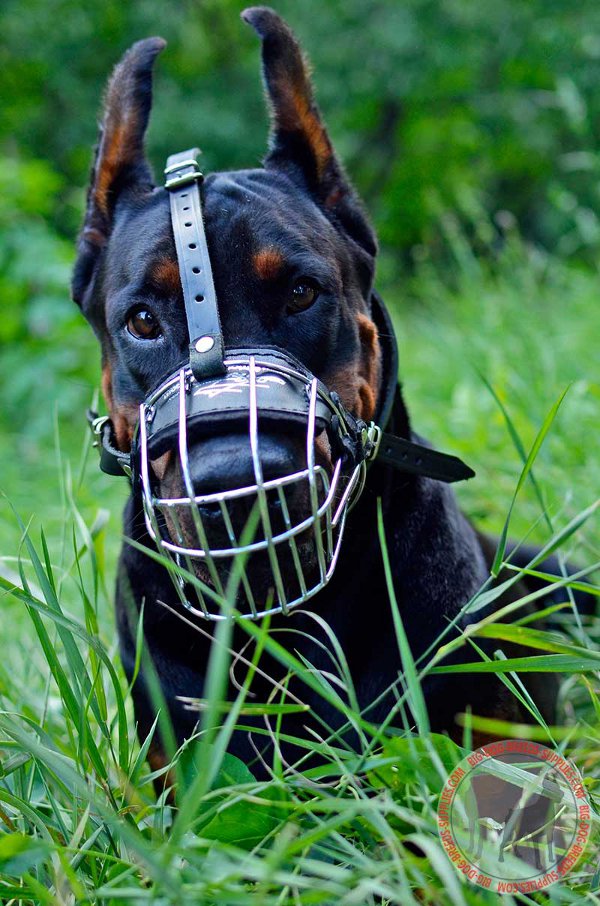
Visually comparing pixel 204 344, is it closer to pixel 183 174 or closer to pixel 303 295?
pixel 303 295

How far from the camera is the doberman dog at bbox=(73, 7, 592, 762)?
6.67ft

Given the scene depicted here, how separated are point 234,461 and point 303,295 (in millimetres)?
697

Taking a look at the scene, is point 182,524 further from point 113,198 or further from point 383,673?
point 113,198

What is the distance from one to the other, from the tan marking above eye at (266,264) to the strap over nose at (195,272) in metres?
0.14

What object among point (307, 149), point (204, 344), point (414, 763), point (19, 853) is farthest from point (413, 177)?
point (19, 853)

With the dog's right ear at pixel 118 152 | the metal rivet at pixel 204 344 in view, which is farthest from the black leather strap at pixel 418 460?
the dog's right ear at pixel 118 152

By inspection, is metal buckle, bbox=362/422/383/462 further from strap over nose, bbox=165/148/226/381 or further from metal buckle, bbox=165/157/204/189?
metal buckle, bbox=165/157/204/189

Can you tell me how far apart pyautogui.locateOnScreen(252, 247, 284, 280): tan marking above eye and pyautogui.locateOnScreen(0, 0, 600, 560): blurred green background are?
1316 mm

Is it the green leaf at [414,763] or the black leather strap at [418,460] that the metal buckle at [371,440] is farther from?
the green leaf at [414,763]

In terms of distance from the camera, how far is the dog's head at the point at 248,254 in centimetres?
206

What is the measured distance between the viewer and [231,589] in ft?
4.11

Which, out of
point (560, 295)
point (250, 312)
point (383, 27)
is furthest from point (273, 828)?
point (383, 27)

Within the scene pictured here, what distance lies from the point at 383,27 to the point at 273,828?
43.6 feet

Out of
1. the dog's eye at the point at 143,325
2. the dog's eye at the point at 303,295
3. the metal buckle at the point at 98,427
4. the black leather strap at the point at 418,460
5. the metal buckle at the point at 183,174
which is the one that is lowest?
the black leather strap at the point at 418,460
